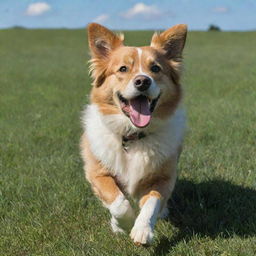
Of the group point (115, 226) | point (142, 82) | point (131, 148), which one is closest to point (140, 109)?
point (142, 82)

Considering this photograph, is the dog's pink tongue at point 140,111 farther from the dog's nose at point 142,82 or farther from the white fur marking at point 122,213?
the white fur marking at point 122,213

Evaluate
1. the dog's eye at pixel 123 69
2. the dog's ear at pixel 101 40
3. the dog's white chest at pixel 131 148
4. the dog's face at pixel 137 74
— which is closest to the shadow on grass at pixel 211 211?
the dog's white chest at pixel 131 148

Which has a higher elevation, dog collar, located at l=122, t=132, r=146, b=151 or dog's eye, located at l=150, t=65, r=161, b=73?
dog's eye, located at l=150, t=65, r=161, b=73

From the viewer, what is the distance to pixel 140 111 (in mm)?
4242

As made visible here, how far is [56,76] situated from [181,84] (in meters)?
13.0

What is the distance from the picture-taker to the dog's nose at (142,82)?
404cm

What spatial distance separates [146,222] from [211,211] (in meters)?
1.08

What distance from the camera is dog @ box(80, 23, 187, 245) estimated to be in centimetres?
413

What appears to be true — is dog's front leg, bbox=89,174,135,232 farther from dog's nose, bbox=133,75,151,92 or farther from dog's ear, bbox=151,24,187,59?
dog's ear, bbox=151,24,187,59

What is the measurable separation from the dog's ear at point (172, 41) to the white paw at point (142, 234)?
2025mm

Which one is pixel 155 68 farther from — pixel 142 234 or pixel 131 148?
pixel 142 234

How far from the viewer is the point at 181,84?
4.74 metres

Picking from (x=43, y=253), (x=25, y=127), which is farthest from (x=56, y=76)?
(x=43, y=253)

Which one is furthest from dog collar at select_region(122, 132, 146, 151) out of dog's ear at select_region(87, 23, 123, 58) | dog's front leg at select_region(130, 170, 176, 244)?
dog's ear at select_region(87, 23, 123, 58)
